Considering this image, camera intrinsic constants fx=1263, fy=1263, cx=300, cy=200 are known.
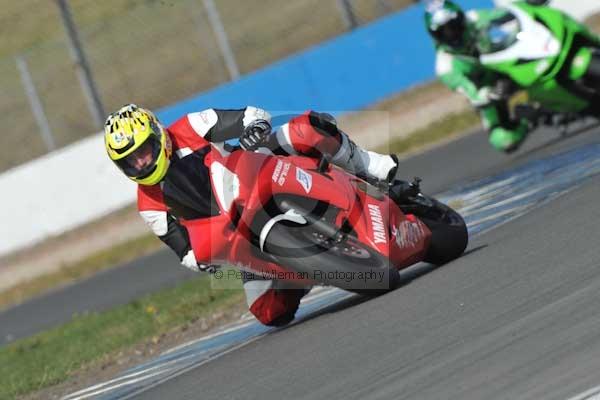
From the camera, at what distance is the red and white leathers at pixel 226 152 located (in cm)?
748

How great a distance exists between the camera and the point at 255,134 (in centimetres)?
731

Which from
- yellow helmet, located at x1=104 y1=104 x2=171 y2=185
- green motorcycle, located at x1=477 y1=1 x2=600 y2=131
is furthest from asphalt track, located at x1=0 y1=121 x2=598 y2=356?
yellow helmet, located at x1=104 y1=104 x2=171 y2=185

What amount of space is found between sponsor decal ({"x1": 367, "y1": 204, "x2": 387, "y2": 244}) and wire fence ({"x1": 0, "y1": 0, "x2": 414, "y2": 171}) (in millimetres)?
11304

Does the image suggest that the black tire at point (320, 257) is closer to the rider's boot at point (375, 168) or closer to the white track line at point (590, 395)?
the rider's boot at point (375, 168)

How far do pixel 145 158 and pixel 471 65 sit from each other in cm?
602

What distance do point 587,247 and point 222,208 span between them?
2.02 m

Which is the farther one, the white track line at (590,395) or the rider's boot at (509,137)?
the rider's boot at (509,137)

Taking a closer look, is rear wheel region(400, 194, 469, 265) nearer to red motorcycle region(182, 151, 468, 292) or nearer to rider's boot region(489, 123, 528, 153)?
red motorcycle region(182, 151, 468, 292)

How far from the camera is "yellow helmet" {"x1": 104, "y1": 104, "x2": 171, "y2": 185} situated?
729 centimetres

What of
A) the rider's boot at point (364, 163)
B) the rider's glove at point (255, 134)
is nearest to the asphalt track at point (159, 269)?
the rider's boot at point (364, 163)

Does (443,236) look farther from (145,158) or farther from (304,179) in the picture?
(145,158)

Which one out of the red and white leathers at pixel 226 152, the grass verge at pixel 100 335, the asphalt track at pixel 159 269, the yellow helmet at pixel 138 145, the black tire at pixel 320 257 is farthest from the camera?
the asphalt track at pixel 159 269

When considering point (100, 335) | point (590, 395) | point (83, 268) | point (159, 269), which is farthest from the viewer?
point (83, 268)

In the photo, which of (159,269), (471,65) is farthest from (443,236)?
(159,269)
